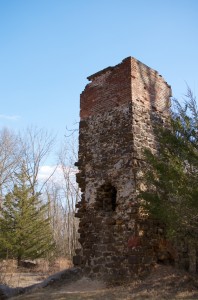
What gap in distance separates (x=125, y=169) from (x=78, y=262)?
307 cm

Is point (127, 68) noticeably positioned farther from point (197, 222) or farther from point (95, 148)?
point (197, 222)

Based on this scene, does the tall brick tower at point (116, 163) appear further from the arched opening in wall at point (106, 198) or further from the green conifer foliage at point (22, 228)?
the green conifer foliage at point (22, 228)

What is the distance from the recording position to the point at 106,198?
9.45 metres

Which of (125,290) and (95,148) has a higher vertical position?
(95,148)

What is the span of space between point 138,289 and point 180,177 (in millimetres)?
2776

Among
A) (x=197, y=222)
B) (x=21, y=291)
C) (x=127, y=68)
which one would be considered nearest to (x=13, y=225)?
(x=21, y=291)

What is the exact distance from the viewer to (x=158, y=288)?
282 inches

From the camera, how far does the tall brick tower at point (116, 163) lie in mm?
8492

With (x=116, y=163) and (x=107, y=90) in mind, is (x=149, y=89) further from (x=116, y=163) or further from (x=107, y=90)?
(x=116, y=163)

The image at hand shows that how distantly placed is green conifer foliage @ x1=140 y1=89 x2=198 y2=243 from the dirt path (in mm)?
1075

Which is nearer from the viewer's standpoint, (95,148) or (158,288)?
(158,288)

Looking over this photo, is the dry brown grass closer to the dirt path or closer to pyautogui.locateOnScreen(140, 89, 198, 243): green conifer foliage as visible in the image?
the dirt path

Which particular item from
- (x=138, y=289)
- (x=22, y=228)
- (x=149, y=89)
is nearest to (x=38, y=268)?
(x=22, y=228)

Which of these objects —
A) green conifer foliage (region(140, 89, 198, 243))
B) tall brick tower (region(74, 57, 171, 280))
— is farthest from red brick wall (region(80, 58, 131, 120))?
green conifer foliage (region(140, 89, 198, 243))
